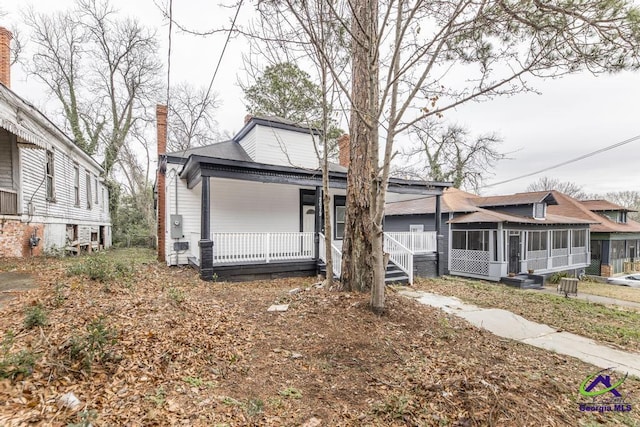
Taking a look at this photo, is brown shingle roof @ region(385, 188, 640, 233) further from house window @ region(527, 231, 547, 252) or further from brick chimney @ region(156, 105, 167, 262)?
brick chimney @ region(156, 105, 167, 262)

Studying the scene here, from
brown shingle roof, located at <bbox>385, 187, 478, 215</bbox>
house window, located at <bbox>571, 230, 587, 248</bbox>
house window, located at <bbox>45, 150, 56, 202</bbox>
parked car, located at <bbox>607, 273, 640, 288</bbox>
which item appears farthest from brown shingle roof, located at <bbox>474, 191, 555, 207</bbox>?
house window, located at <bbox>45, 150, 56, 202</bbox>

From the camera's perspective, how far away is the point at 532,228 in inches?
664

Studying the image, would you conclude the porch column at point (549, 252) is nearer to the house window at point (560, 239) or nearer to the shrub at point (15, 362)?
the house window at point (560, 239)

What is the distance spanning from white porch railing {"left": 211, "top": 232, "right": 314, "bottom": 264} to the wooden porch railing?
535 cm

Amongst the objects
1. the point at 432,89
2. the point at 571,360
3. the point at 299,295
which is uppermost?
the point at 432,89

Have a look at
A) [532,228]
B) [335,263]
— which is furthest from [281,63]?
[532,228]

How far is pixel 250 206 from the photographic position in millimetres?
10898

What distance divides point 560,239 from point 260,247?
20843 millimetres

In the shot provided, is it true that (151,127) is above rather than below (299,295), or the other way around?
above

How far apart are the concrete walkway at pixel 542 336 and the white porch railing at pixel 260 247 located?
13.8ft

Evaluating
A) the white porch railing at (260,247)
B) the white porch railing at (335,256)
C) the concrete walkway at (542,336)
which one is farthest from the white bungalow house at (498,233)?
the concrete walkway at (542,336)

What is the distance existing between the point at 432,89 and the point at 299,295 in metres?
4.25

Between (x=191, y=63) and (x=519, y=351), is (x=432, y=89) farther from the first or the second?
(x=191, y=63)

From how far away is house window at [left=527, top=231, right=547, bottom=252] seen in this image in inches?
677
